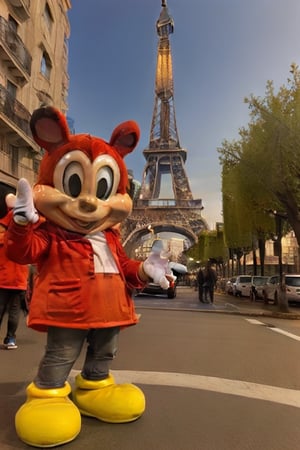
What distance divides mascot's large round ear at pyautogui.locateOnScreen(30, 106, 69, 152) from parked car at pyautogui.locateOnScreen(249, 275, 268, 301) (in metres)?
18.5

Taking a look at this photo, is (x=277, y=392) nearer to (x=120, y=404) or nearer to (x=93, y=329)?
(x=120, y=404)

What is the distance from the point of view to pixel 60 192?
2783 millimetres

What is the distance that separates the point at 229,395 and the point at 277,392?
0.48 meters

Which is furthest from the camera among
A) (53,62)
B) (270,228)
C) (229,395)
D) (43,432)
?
(270,228)

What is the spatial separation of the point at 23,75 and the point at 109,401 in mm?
16473

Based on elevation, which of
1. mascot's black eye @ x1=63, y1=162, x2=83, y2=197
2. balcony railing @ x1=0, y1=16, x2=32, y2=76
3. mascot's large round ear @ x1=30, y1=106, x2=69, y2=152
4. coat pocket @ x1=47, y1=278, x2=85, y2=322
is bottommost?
coat pocket @ x1=47, y1=278, x2=85, y2=322

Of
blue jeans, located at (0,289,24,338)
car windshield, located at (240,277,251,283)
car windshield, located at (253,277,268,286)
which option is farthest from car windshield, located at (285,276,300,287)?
blue jeans, located at (0,289,24,338)

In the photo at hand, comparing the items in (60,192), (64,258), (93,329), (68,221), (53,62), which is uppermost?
(53,62)

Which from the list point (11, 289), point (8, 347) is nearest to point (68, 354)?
point (11, 289)

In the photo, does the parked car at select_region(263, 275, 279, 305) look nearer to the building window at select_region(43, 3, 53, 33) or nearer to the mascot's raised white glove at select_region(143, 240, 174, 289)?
the mascot's raised white glove at select_region(143, 240, 174, 289)

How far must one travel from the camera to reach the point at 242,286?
23.8m

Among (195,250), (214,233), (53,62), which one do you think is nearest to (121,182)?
(53,62)

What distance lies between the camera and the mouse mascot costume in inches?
100

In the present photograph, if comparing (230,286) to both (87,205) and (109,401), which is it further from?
(87,205)
